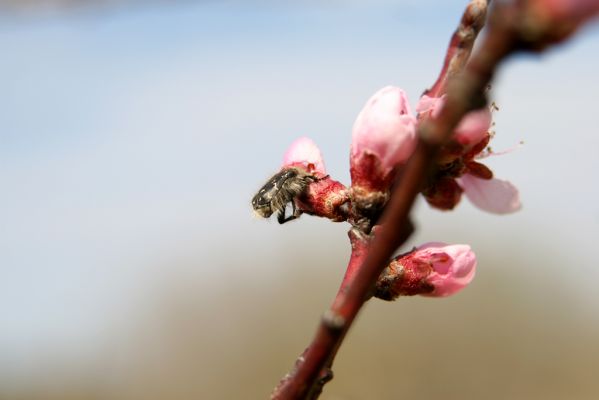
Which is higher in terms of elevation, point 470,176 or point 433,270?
point 470,176

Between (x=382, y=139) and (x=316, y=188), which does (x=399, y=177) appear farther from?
(x=316, y=188)

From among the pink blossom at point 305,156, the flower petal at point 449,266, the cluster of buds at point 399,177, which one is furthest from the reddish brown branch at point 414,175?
the pink blossom at point 305,156

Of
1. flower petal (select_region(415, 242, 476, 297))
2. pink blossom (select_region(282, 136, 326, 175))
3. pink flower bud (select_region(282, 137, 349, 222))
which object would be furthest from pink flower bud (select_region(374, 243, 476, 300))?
pink blossom (select_region(282, 136, 326, 175))


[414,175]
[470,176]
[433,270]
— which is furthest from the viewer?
[470,176]

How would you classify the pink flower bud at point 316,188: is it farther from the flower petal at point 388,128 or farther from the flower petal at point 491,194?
the flower petal at point 491,194

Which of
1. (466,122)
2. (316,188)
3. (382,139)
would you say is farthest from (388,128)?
(316,188)

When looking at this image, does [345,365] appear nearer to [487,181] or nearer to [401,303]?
[401,303]

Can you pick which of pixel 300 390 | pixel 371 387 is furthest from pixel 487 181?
pixel 371 387
